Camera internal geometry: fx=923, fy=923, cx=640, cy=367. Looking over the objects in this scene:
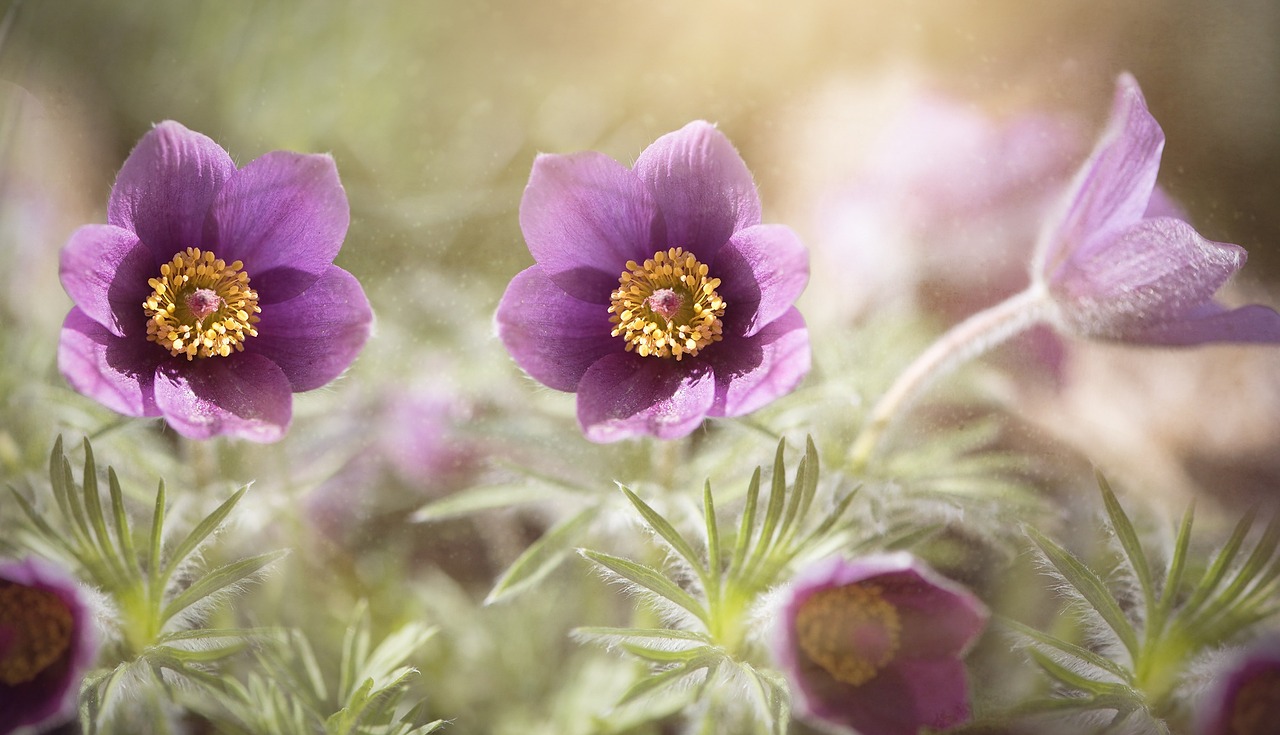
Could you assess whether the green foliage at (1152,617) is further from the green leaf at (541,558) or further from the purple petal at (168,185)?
the purple petal at (168,185)

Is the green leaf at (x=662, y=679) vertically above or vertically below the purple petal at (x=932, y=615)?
below

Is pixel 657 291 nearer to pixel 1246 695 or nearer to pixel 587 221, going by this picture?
pixel 587 221

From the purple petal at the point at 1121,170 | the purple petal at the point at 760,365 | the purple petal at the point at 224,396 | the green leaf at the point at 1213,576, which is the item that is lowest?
the green leaf at the point at 1213,576

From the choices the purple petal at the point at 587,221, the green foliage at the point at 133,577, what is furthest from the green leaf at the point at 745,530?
the green foliage at the point at 133,577

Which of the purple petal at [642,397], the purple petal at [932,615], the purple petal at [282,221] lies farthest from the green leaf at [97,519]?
the purple petal at [932,615]

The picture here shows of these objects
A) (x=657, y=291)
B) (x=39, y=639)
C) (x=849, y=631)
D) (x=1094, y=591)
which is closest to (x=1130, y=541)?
(x=1094, y=591)

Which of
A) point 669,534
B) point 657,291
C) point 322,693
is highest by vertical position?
point 657,291

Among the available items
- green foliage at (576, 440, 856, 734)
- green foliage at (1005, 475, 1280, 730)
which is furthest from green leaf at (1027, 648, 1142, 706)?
green foliage at (576, 440, 856, 734)

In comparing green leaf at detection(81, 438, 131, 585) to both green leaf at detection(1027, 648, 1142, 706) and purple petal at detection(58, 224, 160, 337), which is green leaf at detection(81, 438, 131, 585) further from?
green leaf at detection(1027, 648, 1142, 706)

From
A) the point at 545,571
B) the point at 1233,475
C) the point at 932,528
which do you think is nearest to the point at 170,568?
the point at 545,571
